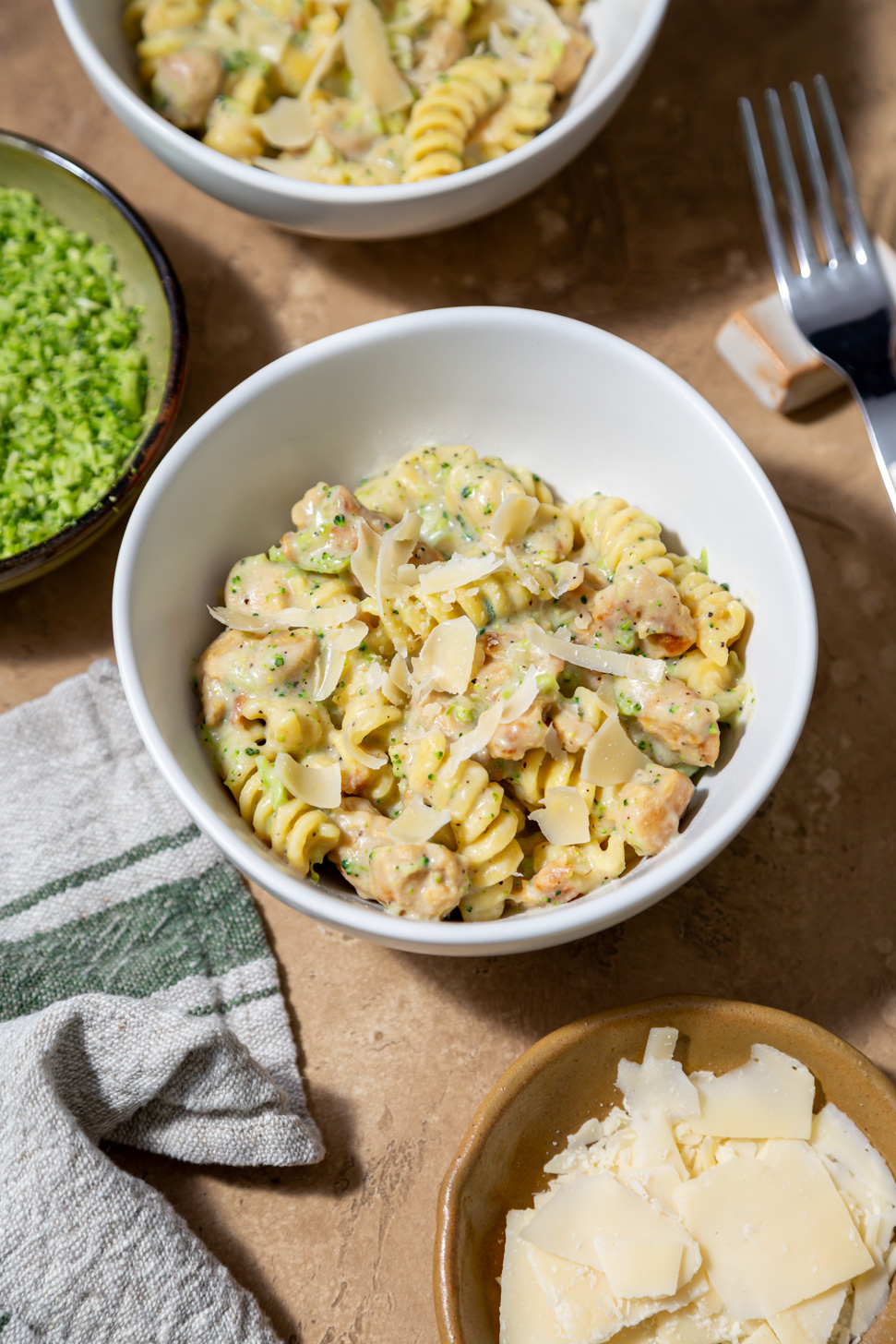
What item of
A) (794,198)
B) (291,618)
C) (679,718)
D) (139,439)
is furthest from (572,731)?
(794,198)

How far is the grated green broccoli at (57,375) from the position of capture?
7.88 ft

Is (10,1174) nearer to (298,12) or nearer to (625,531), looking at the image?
(625,531)

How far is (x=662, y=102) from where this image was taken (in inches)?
116

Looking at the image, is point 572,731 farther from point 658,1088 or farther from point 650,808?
point 658,1088

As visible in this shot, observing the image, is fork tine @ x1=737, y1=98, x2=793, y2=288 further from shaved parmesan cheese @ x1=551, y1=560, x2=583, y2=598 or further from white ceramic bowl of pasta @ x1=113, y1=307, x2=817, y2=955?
shaved parmesan cheese @ x1=551, y1=560, x2=583, y2=598

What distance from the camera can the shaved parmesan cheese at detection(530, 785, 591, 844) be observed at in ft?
6.16

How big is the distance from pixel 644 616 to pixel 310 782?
660 millimetres

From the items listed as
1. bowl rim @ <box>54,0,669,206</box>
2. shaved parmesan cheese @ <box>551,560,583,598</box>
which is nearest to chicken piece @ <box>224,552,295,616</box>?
shaved parmesan cheese @ <box>551,560,583,598</box>

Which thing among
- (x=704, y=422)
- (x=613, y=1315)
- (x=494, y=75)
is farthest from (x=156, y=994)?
(x=494, y=75)

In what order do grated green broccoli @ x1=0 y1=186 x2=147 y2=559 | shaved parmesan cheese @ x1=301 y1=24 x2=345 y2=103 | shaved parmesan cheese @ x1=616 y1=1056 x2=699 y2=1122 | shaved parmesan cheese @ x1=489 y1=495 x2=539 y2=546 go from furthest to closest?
1. shaved parmesan cheese @ x1=301 y1=24 x2=345 y2=103
2. grated green broccoli @ x1=0 y1=186 x2=147 y2=559
3. shaved parmesan cheese @ x1=616 y1=1056 x2=699 y2=1122
4. shaved parmesan cheese @ x1=489 y1=495 x2=539 y2=546

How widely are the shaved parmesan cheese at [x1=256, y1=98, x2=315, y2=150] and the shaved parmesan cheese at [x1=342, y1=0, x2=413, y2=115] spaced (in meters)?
0.15

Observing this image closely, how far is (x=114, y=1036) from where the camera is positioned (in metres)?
2.14

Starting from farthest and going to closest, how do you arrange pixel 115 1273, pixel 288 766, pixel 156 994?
1. pixel 156 994
2. pixel 115 1273
3. pixel 288 766

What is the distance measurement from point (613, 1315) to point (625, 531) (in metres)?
1.43
